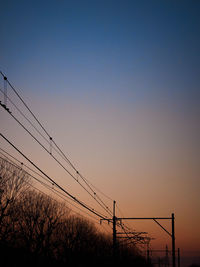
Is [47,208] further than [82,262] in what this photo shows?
No

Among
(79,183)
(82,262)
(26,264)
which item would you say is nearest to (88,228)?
(82,262)

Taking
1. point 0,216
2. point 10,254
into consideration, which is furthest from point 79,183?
point 10,254

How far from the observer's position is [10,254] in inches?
1633

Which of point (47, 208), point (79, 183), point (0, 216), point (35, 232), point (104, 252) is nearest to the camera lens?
point (79, 183)

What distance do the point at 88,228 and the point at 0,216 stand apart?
39343mm

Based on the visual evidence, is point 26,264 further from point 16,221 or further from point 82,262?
point 82,262

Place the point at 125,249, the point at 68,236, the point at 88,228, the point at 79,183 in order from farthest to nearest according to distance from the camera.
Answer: the point at 125,249 → the point at 88,228 → the point at 68,236 → the point at 79,183

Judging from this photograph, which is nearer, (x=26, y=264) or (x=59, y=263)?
(x=26, y=264)

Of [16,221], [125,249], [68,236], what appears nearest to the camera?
[16,221]

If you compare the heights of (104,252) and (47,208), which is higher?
(47,208)

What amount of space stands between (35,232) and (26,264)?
4434mm

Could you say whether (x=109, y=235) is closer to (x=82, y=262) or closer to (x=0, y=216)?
(x=82, y=262)

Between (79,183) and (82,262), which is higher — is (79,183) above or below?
above

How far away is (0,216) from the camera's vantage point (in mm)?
34344
